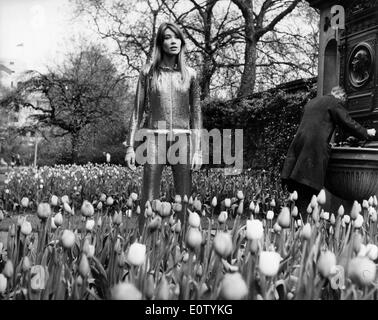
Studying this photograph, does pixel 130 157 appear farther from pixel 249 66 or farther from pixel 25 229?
pixel 249 66

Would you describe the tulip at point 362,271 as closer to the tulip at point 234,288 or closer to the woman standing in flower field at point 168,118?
the tulip at point 234,288

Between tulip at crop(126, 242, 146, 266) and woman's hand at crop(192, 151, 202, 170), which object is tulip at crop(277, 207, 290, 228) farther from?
woman's hand at crop(192, 151, 202, 170)

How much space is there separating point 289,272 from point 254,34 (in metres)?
13.8

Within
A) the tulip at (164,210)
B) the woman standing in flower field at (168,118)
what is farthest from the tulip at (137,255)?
the woman standing in flower field at (168,118)

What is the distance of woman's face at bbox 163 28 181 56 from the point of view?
3471 mm

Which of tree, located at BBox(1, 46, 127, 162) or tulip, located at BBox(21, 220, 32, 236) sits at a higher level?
tree, located at BBox(1, 46, 127, 162)

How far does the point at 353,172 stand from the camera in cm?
455

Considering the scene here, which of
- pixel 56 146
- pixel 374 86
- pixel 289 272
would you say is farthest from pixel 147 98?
pixel 56 146

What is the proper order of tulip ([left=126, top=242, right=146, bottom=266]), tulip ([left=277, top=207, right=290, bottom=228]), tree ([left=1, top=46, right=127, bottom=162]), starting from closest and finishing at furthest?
tulip ([left=126, top=242, right=146, bottom=266]) < tulip ([left=277, top=207, right=290, bottom=228]) < tree ([left=1, top=46, right=127, bottom=162])

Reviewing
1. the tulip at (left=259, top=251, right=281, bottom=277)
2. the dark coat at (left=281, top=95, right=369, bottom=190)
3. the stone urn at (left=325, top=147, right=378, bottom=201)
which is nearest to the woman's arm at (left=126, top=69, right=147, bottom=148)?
the dark coat at (left=281, top=95, right=369, bottom=190)

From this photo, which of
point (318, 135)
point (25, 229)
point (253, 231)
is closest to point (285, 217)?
point (253, 231)

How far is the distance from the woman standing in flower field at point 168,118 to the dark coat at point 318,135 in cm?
160

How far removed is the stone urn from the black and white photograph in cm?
1
